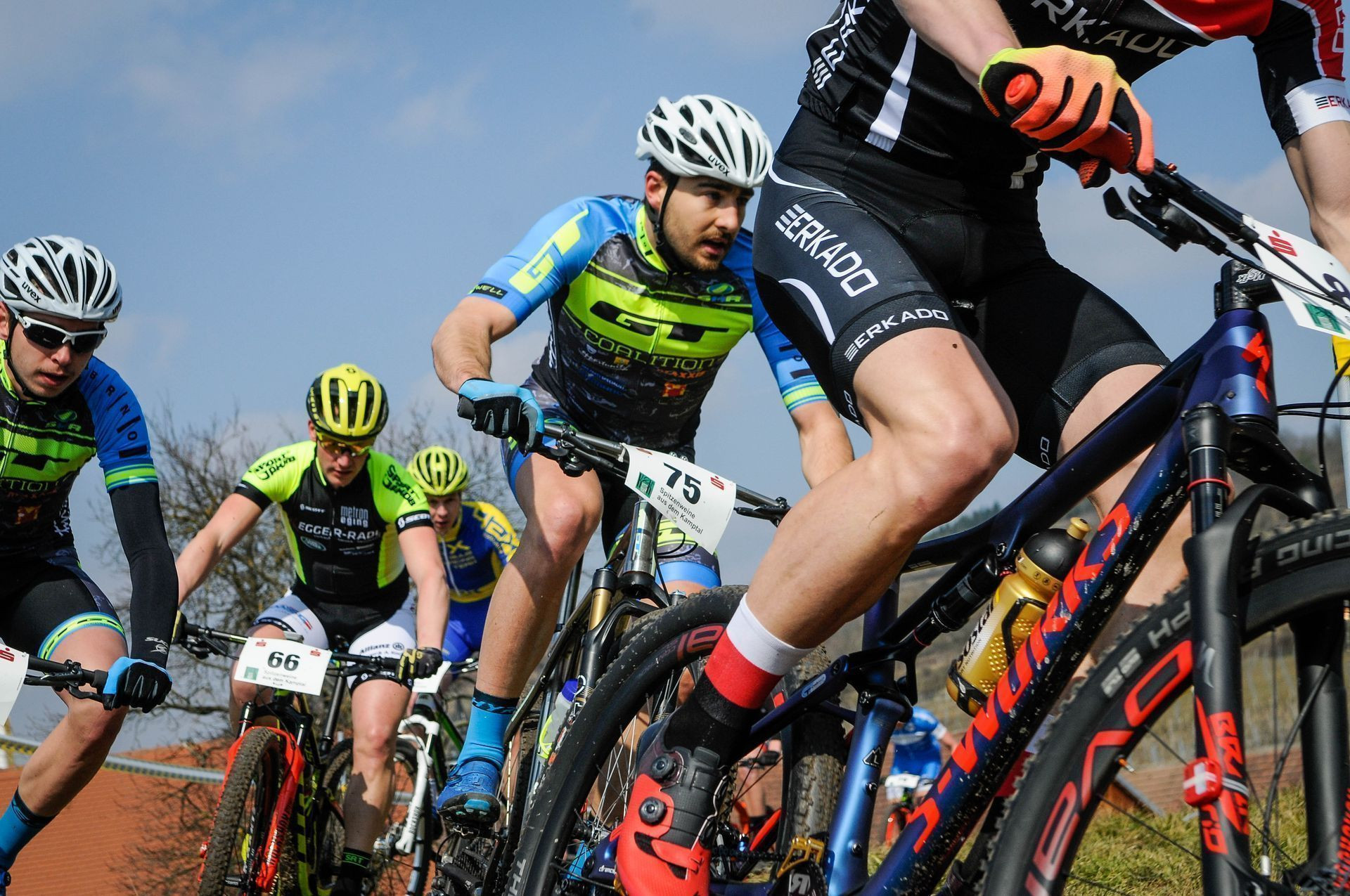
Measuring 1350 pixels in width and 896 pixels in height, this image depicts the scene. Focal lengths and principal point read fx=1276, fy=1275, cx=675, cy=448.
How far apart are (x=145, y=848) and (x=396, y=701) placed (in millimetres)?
18316

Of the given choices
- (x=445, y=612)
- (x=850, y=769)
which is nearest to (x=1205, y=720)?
(x=850, y=769)

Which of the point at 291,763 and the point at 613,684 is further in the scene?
the point at 291,763

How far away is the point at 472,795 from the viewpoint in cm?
415

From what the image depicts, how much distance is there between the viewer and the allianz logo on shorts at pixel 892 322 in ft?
7.76

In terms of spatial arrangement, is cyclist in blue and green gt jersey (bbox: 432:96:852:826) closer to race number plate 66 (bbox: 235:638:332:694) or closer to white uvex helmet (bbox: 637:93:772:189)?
white uvex helmet (bbox: 637:93:772:189)

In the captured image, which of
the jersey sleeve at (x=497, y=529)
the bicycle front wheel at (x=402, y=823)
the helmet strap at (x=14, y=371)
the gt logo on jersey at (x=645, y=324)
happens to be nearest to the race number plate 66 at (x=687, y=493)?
the gt logo on jersey at (x=645, y=324)

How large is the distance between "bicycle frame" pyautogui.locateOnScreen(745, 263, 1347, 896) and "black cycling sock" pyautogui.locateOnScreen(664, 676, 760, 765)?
0.79 feet

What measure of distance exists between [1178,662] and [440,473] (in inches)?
329

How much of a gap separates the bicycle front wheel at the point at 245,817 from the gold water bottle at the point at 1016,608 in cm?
439

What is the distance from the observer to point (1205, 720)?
68.4 inches

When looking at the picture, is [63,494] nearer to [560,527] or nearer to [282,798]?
[282,798]

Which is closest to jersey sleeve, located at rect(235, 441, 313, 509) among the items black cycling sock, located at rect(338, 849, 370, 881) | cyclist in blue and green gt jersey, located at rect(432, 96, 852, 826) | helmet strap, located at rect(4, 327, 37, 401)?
black cycling sock, located at rect(338, 849, 370, 881)

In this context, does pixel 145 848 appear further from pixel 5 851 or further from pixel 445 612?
pixel 5 851

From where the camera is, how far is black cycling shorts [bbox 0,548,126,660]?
521cm
